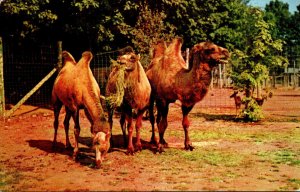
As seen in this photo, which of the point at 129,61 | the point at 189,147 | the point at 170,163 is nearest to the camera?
the point at 170,163

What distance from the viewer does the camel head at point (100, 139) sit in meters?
7.18

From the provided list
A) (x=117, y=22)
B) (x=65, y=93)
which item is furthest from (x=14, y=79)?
(x=65, y=93)

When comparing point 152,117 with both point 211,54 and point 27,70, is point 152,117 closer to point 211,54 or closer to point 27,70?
point 211,54

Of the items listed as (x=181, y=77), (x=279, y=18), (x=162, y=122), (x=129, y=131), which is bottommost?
(x=129, y=131)

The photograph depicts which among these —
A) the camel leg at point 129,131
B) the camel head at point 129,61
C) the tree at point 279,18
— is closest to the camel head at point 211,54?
the camel head at point 129,61

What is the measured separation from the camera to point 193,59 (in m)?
8.68

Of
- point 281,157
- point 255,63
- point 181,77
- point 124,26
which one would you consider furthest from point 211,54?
point 124,26

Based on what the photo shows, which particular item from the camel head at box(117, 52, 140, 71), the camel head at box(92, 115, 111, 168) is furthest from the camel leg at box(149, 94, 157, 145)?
the camel head at box(92, 115, 111, 168)

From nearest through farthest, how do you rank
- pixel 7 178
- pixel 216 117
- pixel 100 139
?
pixel 7 178, pixel 100 139, pixel 216 117

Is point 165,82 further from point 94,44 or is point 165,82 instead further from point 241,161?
point 94,44

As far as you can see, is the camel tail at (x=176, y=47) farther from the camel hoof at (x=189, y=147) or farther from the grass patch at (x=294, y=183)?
the grass patch at (x=294, y=183)

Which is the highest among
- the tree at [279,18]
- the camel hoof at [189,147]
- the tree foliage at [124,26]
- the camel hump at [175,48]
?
the tree at [279,18]

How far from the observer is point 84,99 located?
8047 mm

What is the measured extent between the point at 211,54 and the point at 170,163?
2211mm
